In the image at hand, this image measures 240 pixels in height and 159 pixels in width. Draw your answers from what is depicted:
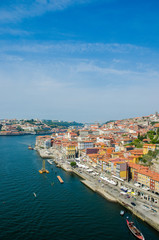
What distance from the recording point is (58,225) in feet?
48.0

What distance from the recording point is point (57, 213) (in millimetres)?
16312

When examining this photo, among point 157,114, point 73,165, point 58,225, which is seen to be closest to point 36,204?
point 58,225

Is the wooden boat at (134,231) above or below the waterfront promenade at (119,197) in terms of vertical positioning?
below

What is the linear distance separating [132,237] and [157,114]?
5891cm

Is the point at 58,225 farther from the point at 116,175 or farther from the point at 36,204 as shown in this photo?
the point at 116,175

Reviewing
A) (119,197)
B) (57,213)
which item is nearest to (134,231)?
(119,197)

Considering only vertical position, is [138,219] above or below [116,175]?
below

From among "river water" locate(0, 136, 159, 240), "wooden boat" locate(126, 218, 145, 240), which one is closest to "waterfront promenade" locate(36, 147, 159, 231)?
"river water" locate(0, 136, 159, 240)

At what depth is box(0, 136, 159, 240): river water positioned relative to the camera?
13.7 metres

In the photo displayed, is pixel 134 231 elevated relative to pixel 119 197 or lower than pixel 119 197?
lower

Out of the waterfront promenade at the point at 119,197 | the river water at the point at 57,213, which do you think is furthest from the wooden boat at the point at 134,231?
the waterfront promenade at the point at 119,197

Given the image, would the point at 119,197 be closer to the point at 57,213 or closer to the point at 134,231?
the point at 134,231

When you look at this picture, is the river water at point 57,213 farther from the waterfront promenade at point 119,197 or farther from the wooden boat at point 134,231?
the waterfront promenade at point 119,197

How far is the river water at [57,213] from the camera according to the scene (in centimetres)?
1366
